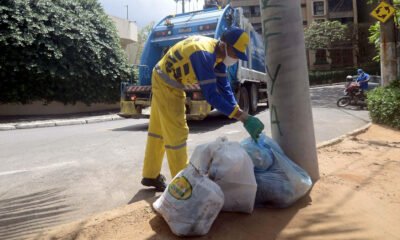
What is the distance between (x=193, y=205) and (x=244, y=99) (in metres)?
8.00

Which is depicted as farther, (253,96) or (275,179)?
(253,96)

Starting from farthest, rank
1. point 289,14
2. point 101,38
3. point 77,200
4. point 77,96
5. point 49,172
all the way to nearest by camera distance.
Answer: point 101,38 → point 77,96 → point 49,172 → point 77,200 → point 289,14

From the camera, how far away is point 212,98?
2.92m

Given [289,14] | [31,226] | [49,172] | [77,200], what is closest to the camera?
[31,226]

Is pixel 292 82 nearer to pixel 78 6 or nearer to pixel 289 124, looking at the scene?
pixel 289 124

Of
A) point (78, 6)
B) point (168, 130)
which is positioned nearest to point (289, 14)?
point (168, 130)

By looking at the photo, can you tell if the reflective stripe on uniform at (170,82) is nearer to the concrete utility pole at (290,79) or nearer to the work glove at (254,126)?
the work glove at (254,126)

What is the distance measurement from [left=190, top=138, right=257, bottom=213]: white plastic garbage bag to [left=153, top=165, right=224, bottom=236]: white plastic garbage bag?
127mm

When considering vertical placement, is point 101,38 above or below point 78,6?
below

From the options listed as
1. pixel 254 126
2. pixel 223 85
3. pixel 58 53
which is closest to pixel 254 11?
pixel 58 53

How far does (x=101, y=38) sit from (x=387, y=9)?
10601 millimetres

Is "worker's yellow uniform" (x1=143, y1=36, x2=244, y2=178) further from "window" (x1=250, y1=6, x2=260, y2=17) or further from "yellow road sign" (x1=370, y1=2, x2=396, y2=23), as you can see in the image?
"window" (x1=250, y1=6, x2=260, y2=17)

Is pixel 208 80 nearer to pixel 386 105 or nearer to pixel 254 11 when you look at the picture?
pixel 386 105

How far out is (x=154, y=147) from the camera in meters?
3.51
